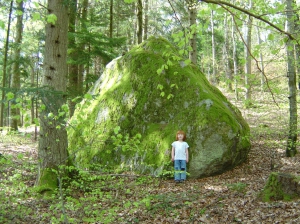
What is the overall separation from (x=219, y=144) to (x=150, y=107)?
2291 mm

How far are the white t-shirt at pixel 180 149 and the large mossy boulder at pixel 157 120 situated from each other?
393 mm

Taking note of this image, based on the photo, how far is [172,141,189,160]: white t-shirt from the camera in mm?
6730

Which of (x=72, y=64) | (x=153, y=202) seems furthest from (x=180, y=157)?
(x=72, y=64)

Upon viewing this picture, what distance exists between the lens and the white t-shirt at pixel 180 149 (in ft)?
22.1

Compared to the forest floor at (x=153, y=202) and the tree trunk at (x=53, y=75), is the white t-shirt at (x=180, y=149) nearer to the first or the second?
the forest floor at (x=153, y=202)

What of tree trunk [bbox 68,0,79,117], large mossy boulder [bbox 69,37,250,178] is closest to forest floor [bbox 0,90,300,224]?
large mossy boulder [bbox 69,37,250,178]

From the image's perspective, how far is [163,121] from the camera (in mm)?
7820

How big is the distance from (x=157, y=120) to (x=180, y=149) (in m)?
1.42

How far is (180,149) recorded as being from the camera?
6777 mm

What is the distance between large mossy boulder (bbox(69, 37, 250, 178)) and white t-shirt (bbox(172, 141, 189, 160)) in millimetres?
393

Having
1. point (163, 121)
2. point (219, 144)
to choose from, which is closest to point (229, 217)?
point (219, 144)

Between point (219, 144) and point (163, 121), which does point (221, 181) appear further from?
point (163, 121)

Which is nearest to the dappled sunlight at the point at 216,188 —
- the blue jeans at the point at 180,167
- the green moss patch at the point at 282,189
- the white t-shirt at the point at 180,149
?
the blue jeans at the point at 180,167

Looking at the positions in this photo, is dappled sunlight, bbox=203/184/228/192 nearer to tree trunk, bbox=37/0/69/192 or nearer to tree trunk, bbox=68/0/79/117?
tree trunk, bbox=37/0/69/192
